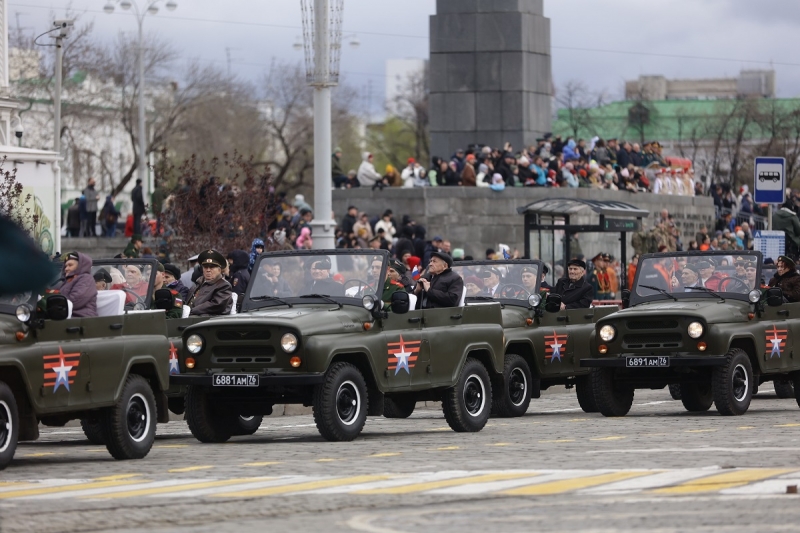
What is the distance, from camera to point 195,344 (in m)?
16.7

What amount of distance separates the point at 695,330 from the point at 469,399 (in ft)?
9.01

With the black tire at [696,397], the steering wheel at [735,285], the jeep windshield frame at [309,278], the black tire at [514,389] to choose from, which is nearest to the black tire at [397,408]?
the black tire at [514,389]

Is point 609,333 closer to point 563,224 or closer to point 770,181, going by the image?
point 770,181

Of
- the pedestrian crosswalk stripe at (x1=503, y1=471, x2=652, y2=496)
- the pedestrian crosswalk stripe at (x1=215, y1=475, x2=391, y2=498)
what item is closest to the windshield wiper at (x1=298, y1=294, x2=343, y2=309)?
the pedestrian crosswalk stripe at (x1=215, y1=475, x2=391, y2=498)

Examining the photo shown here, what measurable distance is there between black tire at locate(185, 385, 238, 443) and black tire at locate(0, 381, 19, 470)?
10.3ft

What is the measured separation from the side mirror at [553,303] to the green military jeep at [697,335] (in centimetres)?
79

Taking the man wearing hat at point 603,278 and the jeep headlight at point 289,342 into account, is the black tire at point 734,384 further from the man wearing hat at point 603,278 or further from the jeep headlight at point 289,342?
the man wearing hat at point 603,278

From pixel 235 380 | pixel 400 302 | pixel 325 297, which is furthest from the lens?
pixel 325 297

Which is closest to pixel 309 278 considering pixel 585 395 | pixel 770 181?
pixel 585 395

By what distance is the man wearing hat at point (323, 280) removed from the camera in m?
17.4

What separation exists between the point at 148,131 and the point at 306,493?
6963 cm

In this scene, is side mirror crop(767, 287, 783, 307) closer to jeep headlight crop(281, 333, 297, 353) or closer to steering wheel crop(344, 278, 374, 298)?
steering wheel crop(344, 278, 374, 298)

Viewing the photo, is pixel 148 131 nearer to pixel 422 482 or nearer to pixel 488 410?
pixel 488 410

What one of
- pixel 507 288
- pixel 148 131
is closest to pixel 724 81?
pixel 148 131
